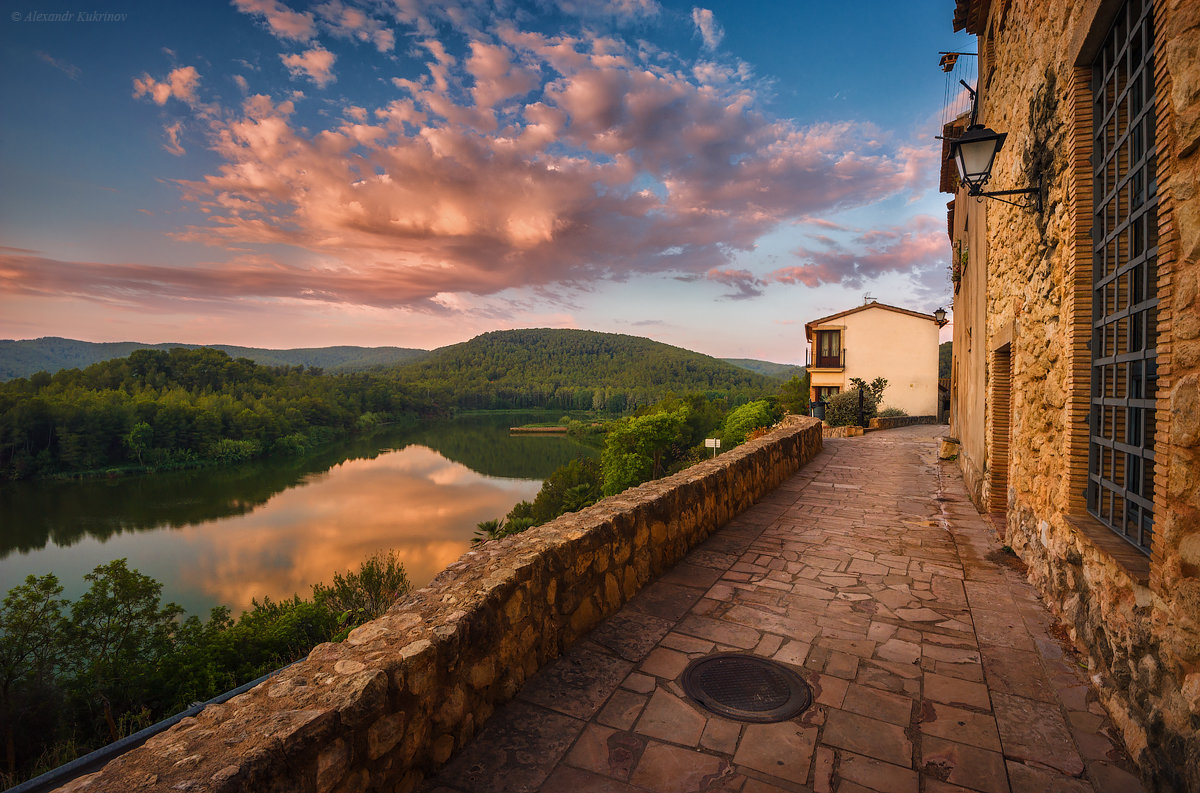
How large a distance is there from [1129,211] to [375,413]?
10997cm

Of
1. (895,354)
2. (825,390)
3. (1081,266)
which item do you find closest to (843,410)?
(825,390)

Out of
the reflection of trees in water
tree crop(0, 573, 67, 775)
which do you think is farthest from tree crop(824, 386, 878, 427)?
the reflection of trees in water

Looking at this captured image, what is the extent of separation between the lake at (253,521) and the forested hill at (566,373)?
59.4m

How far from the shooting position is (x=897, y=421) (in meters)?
20.5

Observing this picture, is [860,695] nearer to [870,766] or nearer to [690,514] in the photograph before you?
[870,766]

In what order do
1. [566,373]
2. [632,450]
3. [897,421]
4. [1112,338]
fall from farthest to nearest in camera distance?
[566,373] → [632,450] → [897,421] → [1112,338]

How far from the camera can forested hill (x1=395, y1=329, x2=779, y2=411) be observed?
12544 centimetres

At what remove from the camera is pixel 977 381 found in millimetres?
7199

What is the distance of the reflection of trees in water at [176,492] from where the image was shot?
134 feet

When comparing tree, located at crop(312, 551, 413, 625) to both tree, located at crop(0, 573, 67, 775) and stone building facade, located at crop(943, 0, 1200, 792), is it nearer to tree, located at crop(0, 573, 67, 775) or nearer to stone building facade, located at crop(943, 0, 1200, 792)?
tree, located at crop(0, 573, 67, 775)

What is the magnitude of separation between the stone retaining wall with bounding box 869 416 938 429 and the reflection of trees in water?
45783 mm

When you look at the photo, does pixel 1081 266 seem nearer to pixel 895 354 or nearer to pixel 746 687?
pixel 746 687

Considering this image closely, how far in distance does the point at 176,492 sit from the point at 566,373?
105 metres

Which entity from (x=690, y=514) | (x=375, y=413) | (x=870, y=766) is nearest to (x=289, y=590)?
(x=690, y=514)
